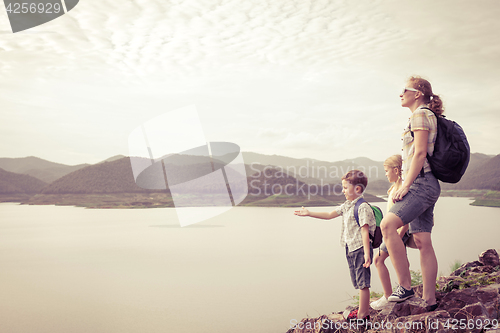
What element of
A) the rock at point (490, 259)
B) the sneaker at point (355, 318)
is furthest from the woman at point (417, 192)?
the rock at point (490, 259)

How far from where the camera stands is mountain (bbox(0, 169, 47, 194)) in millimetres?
69312

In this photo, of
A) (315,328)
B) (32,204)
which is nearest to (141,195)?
(32,204)

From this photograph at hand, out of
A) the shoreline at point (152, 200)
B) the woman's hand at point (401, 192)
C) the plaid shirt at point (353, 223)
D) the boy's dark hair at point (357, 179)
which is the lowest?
the shoreline at point (152, 200)

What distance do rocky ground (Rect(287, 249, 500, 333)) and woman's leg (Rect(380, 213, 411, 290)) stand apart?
0.39 metres

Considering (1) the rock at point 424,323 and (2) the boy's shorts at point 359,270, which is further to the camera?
(2) the boy's shorts at point 359,270

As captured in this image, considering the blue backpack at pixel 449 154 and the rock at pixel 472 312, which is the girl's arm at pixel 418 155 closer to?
the blue backpack at pixel 449 154

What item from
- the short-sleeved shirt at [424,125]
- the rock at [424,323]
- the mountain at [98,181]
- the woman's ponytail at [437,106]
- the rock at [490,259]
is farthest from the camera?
the mountain at [98,181]

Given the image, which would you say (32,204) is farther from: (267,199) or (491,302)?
(491,302)

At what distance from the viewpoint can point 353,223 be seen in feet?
12.5

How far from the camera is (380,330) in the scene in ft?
12.5

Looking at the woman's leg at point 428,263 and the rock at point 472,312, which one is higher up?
the woman's leg at point 428,263

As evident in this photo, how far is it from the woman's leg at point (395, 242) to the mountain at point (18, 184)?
79.2 meters

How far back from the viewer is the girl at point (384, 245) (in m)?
4.02

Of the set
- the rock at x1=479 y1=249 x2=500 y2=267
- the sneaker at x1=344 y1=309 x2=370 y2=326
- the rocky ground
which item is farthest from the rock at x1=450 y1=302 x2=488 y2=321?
the rock at x1=479 y1=249 x2=500 y2=267
